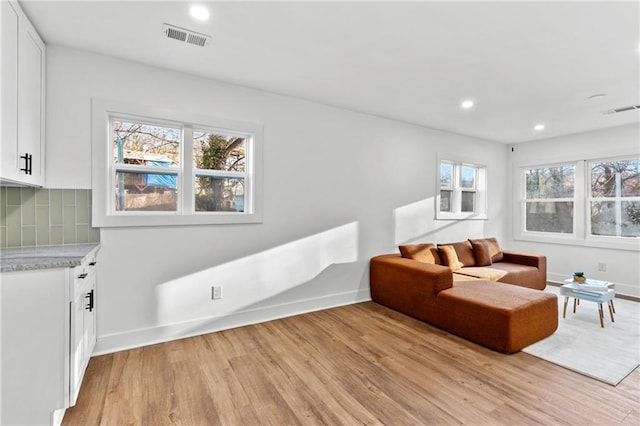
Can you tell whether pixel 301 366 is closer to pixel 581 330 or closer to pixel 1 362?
pixel 1 362

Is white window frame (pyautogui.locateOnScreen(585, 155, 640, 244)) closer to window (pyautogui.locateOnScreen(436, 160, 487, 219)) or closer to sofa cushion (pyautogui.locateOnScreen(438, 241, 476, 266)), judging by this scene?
window (pyautogui.locateOnScreen(436, 160, 487, 219))

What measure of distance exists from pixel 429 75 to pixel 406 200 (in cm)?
202

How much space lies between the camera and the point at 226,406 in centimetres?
199

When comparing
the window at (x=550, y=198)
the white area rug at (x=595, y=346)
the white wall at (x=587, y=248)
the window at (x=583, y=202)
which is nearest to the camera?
the white area rug at (x=595, y=346)

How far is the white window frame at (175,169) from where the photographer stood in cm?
264

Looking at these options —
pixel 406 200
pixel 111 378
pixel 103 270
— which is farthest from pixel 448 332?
pixel 103 270

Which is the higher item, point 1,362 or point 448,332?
point 1,362

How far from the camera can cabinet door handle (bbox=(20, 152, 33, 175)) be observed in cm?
205

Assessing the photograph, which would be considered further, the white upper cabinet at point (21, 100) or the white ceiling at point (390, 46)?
the white ceiling at point (390, 46)

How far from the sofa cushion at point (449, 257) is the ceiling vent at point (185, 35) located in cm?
373

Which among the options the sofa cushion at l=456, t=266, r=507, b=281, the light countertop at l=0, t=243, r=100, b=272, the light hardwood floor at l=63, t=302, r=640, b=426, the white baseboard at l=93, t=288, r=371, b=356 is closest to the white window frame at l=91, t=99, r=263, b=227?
the light countertop at l=0, t=243, r=100, b=272

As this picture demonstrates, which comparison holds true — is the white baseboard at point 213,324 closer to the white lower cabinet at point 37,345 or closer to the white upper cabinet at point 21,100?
the white lower cabinet at point 37,345

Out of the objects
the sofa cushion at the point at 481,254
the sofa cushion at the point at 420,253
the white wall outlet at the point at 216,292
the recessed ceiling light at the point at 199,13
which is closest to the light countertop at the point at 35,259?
the white wall outlet at the point at 216,292

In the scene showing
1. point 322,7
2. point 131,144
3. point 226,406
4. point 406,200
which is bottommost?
point 226,406
